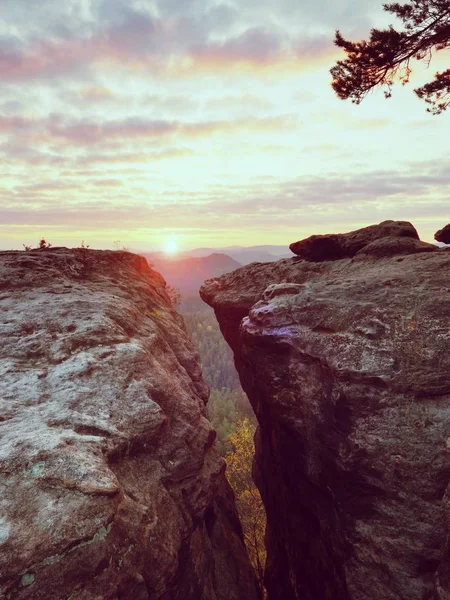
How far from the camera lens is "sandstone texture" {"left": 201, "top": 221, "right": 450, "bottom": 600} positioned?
32.0ft

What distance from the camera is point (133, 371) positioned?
35.4ft

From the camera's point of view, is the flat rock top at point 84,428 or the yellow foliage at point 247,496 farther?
the yellow foliage at point 247,496

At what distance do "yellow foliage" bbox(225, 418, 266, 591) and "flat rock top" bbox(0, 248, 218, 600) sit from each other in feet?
104

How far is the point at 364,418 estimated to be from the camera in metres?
11.0

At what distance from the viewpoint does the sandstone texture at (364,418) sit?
9.76 m

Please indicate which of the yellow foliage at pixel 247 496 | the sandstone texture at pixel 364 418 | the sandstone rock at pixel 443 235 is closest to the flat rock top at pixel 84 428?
the sandstone texture at pixel 364 418

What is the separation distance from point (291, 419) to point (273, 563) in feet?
36.6

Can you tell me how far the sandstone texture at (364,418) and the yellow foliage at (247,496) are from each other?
2502 cm

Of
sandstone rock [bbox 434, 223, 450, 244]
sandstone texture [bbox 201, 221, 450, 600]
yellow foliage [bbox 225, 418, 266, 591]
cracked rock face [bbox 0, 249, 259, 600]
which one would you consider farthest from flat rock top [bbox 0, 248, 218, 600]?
yellow foliage [bbox 225, 418, 266, 591]

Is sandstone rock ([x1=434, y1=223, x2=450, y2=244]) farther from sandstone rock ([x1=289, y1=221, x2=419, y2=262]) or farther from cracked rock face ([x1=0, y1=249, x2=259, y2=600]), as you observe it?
cracked rock face ([x1=0, y1=249, x2=259, y2=600])

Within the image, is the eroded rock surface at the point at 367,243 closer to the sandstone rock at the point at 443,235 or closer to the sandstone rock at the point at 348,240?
the sandstone rock at the point at 348,240

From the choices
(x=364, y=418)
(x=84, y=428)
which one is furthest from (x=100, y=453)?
(x=364, y=418)

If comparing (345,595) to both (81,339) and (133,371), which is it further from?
(81,339)

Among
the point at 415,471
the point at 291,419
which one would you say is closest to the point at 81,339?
the point at 291,419
